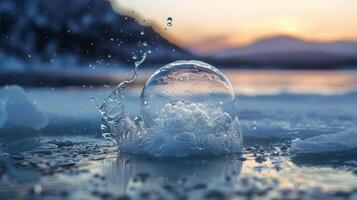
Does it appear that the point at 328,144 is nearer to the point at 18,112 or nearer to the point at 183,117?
the point at 183,117

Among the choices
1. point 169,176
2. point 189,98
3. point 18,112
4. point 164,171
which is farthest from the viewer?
point 18,112

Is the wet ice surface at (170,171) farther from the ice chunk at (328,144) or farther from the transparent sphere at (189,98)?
the transparent sphere at (189,98)

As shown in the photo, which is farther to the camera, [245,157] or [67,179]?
[245,157]

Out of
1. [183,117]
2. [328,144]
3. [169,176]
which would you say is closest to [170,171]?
[169,176]

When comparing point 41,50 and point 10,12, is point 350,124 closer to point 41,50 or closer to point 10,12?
point 41,50

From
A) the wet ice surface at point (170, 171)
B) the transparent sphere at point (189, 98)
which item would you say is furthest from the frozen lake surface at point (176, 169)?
the transparent sphere at point (189, 98)

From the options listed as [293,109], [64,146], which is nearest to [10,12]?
[293,109]
